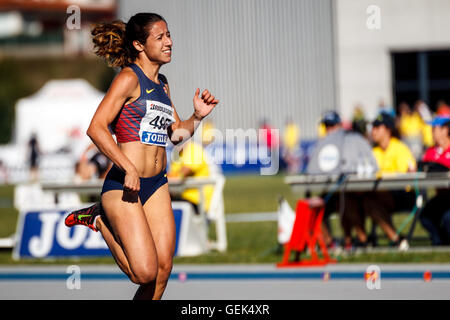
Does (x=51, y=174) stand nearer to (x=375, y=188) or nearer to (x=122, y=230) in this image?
(x=375, y=188)

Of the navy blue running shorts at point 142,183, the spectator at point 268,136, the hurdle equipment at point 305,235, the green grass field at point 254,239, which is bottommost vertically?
the green grass field at point 254,239

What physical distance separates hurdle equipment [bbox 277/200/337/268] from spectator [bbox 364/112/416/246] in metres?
1.11

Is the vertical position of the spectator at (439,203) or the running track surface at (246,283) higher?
the spectator at (439,203)

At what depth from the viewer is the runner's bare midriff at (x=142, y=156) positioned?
5.41 metres

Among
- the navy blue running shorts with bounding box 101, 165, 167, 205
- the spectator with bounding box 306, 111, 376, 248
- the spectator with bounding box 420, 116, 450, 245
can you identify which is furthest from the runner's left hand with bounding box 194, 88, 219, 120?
the spectator with bounding box 420, 116, 450, 245

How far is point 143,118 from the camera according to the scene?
17.8 ft

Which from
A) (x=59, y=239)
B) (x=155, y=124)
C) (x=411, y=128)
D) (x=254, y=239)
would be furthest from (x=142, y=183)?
(x=411, y=128)

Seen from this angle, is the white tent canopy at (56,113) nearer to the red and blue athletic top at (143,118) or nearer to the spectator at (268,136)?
the spectator at (268,136)

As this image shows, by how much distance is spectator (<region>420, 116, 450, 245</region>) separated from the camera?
413 inches

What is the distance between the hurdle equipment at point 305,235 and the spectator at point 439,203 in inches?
54.5

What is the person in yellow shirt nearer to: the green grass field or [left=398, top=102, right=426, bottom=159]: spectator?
the green grass field

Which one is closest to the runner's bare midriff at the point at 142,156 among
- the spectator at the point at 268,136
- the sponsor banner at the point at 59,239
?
the sponsor banner at the point at 59,239

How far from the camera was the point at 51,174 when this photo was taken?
3138cm

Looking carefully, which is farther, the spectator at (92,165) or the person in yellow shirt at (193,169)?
the spectator at (92,165)
